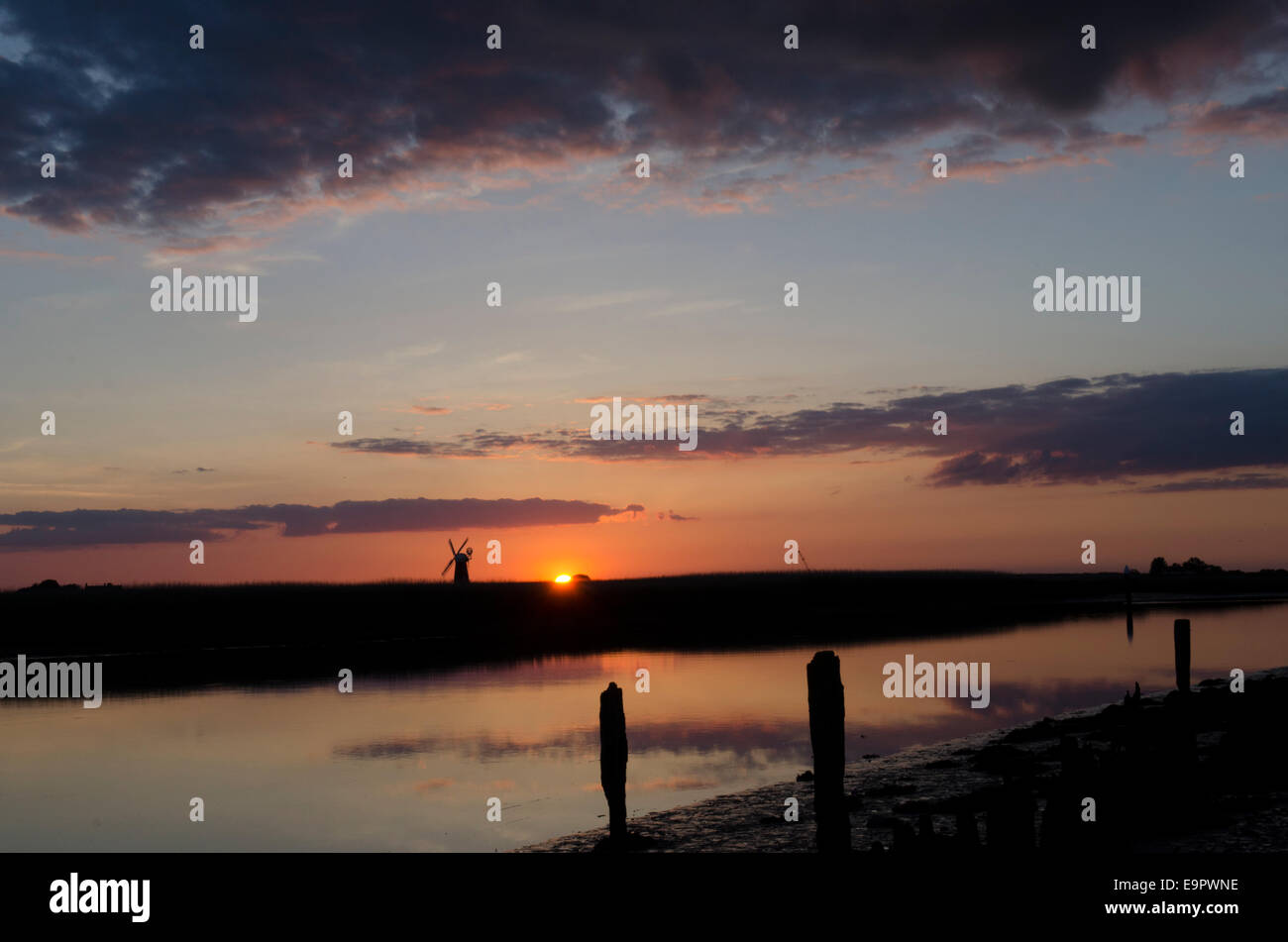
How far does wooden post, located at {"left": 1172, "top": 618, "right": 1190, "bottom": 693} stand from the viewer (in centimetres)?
3128

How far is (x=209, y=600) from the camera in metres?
93.7

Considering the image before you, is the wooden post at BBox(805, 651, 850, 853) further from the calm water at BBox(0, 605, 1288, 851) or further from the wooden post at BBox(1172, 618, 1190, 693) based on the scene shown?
the wooden post at BBox(1172, 618, 1190, 693)

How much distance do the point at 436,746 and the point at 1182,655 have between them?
22.7 m
